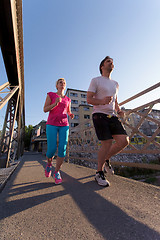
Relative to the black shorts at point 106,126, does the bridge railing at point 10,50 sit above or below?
above

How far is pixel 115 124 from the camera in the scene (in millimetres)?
1765

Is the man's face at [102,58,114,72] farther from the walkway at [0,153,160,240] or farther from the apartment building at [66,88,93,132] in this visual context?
the apartment building at [66,88,93,132]

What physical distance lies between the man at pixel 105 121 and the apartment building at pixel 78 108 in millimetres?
27295

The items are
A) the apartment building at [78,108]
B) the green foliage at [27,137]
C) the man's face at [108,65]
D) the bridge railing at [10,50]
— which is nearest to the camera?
the man's face at [108,65]

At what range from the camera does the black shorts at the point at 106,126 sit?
166 centimetres

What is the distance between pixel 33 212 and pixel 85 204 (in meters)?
0.48

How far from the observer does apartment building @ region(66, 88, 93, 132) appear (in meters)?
30.7

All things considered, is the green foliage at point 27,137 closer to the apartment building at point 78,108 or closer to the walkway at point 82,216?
the apartment building at point 78,108

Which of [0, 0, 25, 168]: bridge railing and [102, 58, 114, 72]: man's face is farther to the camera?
[0, 0, 25, 168]: bridge railing

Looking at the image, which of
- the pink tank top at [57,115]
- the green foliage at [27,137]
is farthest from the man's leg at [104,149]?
the green foliage at [27,137]

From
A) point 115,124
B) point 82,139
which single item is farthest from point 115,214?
point 82,139

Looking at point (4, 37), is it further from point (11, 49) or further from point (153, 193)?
point (153, 193)

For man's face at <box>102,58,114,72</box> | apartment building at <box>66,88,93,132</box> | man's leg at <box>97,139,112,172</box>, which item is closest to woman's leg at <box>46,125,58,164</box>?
man's leg at <box>97,139,112,172</box>

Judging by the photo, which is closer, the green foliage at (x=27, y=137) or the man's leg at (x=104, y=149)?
the man's leg at (x=104, y=149)
